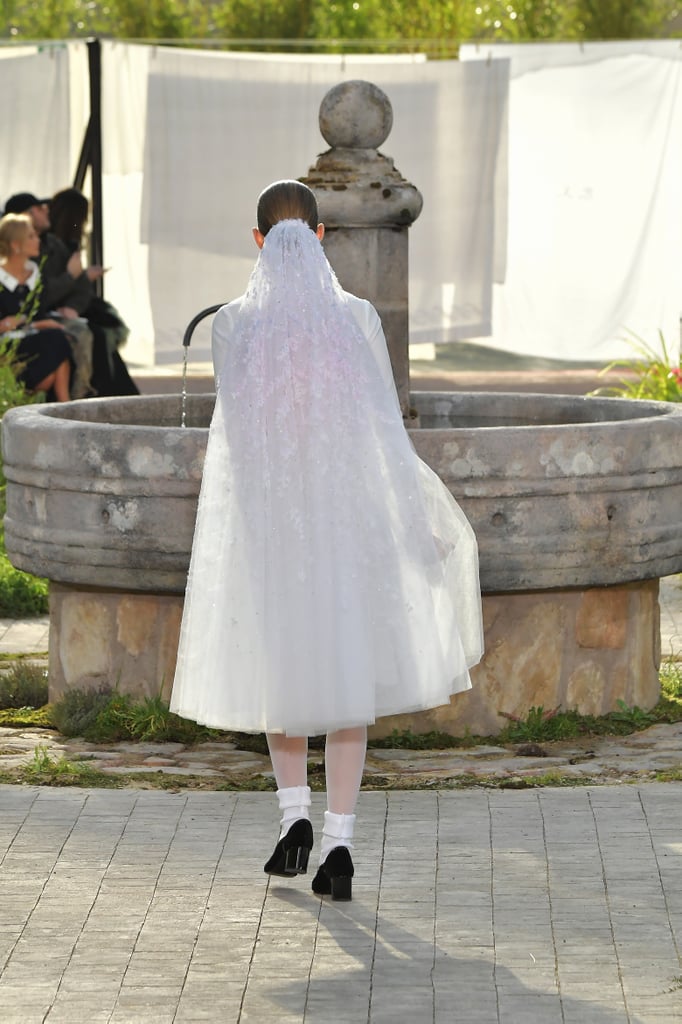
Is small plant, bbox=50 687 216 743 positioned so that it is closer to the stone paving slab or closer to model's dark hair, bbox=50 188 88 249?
the stone paving slab

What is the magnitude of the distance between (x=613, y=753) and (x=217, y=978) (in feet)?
7.36

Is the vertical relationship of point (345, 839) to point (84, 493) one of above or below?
below

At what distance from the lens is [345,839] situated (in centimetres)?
436

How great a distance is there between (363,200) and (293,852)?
9.16 ft

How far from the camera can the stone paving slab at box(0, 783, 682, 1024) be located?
3.67 metres

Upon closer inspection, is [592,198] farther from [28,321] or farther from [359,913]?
[359,913]

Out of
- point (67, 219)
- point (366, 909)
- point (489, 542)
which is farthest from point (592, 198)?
point (366, 909)

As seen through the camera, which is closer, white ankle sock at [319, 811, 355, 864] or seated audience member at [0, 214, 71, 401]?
white ankle sock at [319, 811, 355, 864]

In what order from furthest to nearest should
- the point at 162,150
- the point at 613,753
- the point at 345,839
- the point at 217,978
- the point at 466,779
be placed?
the point at 162,150 < the point at 613,753 < the point at 466,779 < the point at 345,839 < the point at 217,978

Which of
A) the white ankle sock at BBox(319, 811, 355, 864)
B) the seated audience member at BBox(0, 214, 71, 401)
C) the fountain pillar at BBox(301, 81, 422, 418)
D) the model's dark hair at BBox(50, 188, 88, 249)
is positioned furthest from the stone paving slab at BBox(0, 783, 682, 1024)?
the model's dark hair at BBox(50, 188, 88, 249)

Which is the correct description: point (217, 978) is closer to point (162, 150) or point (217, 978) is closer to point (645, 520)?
point (645, 520)

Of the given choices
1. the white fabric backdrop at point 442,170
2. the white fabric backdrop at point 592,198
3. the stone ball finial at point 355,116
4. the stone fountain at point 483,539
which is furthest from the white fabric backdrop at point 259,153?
the stone fountain at point 483,539

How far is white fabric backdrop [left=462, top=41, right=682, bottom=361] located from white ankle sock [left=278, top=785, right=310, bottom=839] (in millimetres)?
10773

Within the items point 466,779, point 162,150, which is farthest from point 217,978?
point 162,150
